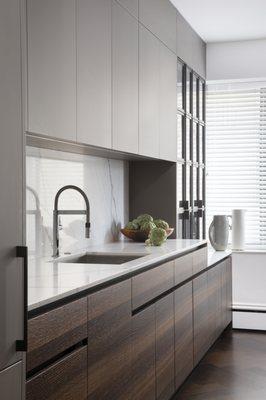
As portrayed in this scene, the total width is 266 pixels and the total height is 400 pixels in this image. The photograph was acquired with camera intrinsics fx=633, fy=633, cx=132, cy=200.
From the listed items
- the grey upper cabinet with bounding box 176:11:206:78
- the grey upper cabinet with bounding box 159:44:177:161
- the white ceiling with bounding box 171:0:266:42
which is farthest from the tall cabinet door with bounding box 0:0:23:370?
the grey upper cabinet with bounding box 176:11:206:78

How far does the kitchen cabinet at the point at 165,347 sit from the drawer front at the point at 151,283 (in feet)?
0.23

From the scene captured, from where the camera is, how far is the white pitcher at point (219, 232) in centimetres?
561

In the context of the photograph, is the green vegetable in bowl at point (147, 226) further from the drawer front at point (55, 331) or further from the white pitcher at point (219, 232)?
the drawer front at point (55, 331)

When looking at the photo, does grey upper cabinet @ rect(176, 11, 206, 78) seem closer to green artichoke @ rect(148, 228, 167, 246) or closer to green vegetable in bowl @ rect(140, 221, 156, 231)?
green vegetable in bowl @ rect(140, 221, 156, 231)

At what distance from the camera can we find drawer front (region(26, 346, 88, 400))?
6.40ft

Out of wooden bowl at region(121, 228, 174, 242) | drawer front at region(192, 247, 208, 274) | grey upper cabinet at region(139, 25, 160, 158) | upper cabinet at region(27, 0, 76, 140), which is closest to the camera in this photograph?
upper cabinet at region(27, 0, 76, 140)

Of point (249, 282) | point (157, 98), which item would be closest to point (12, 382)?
point (157, 98)

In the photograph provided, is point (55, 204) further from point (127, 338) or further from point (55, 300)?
point (55, 300)

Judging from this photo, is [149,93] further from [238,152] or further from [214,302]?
[238,152]

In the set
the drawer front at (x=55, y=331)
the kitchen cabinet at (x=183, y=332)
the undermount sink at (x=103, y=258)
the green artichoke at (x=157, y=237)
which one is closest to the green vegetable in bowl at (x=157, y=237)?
the green artichoke at (x=157, y=237)

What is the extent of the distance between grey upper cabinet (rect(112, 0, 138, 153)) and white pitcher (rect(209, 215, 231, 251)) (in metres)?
1.88

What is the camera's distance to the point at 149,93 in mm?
4234

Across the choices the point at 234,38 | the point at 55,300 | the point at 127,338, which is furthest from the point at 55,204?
the point at 234,38

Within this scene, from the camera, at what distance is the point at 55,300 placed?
6.94 feet
